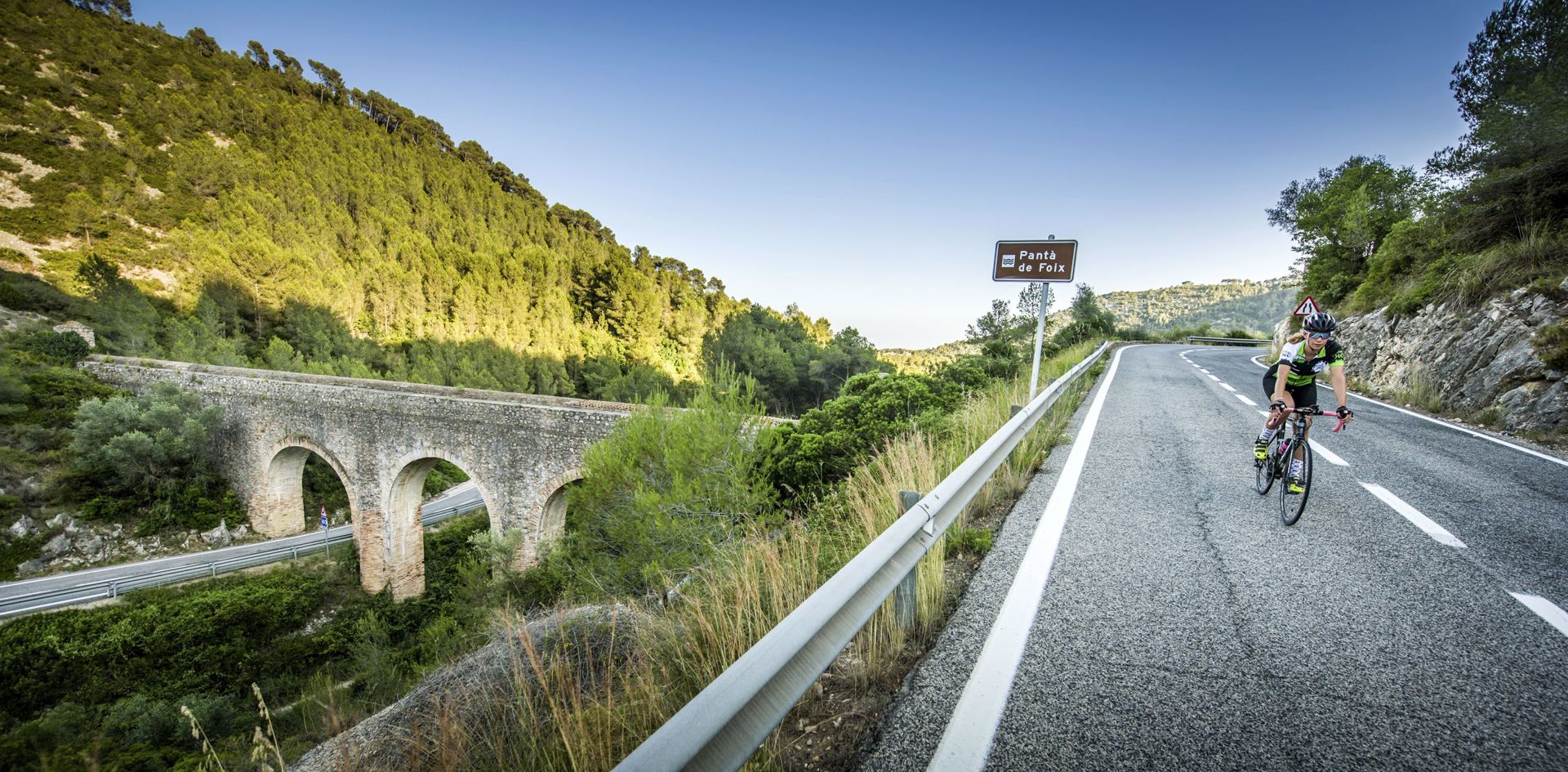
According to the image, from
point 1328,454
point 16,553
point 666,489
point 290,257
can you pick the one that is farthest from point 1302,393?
point 290,257

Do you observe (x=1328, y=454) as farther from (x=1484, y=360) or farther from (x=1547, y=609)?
(x=1484, y=360)

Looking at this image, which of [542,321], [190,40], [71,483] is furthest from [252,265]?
[190,40]

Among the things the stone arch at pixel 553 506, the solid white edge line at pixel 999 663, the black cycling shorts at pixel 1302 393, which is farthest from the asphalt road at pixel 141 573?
the black cycling shorts at pixel 1302 393

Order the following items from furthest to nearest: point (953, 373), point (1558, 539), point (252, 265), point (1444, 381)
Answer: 1. point (252, 265)
2. point (953, 373)
3. point (1444, 381)
4. point (1558, 539)

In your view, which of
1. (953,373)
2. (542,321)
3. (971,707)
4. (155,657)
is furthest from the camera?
(542,321)

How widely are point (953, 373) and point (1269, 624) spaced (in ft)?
24.4

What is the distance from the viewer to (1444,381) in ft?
25.2

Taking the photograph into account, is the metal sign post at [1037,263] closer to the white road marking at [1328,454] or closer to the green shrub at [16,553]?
the white road marking at [1328,454]

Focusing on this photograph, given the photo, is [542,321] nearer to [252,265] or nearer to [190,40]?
[252,265]

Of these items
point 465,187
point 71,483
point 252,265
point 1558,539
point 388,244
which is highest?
point 465,187

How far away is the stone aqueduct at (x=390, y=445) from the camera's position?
14.2 meters

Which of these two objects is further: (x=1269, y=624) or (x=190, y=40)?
(x=190, y=40)

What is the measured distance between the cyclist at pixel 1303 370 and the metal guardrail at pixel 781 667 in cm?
357

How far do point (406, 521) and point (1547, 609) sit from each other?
22920mm
